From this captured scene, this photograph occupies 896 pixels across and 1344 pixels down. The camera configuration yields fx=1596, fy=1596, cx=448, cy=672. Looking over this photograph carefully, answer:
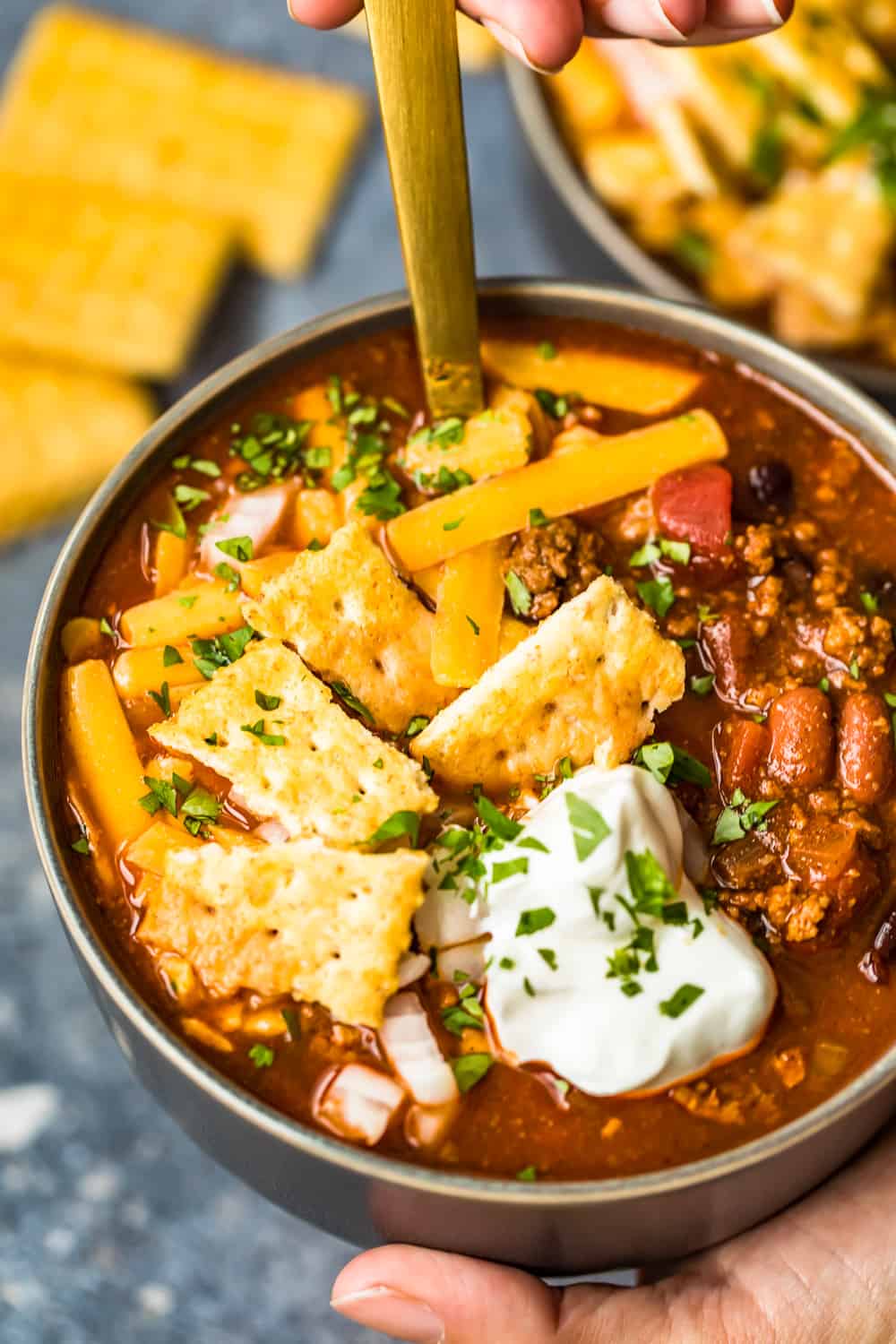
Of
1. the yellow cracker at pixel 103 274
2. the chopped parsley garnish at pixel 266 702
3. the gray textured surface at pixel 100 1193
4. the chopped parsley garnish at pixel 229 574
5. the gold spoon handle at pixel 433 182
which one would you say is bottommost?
the gray textured surface at pixel 100 1193

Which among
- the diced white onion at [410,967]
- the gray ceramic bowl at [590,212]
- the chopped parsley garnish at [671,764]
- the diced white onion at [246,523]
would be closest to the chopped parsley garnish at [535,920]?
the diced white onion at [410,967]

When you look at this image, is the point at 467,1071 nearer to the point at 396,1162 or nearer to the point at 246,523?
the point at 396,1162

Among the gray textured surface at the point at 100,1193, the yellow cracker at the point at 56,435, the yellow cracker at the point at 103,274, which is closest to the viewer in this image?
the gray textured surface at the point at 100,1193

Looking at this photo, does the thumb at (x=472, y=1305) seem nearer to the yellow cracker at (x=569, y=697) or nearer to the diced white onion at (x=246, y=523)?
the yellow cracker at (x=569, y=697)

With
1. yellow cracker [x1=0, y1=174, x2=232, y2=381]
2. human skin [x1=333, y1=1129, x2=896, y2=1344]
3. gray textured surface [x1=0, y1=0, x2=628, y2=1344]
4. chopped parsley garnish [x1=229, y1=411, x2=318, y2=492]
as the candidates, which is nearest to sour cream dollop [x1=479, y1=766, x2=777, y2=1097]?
human skin [x1=333, y1=1129, x2=896, y2=1344]

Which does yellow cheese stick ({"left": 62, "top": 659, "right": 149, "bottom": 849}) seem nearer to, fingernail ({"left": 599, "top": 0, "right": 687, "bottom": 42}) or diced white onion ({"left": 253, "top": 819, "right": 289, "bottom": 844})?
diced white onion ({"left": 253, "top": 819, "right": 289, "bottom": 844})

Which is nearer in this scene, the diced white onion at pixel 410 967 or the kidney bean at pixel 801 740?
the diced white onion at pixel 410 967

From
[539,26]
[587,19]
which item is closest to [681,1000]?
[539,26]

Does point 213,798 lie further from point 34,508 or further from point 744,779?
point 34,508
